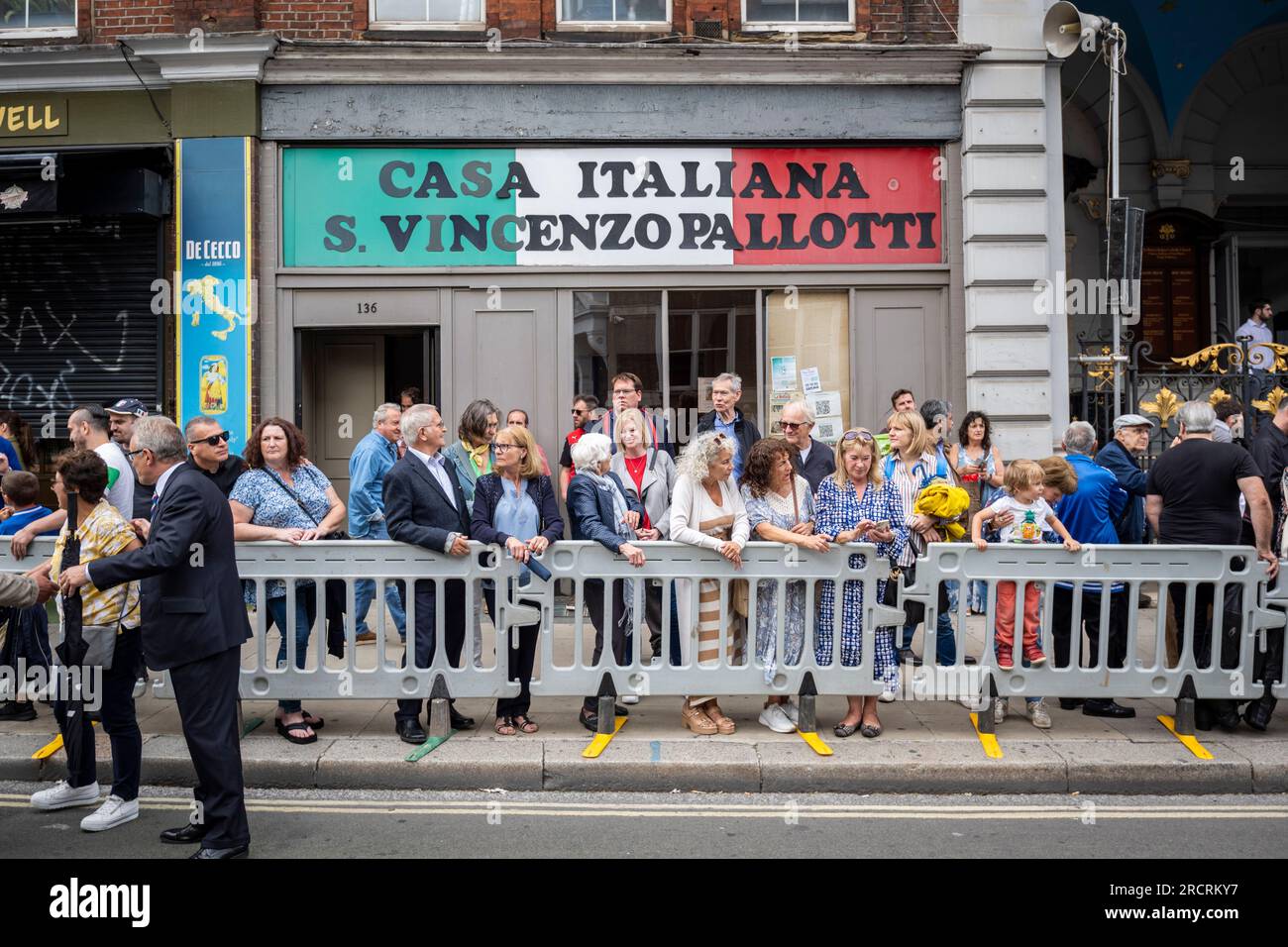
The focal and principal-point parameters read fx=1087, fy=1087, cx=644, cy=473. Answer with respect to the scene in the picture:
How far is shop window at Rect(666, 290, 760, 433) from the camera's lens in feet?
37.9

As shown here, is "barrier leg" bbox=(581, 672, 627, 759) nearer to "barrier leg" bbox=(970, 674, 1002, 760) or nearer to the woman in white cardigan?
the woman in white cardigan

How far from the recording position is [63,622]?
5.49 metres

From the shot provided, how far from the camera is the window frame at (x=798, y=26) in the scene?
37.9ft

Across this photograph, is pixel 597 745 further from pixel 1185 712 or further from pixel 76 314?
pixel 76 314

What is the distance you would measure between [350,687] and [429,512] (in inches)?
45.5

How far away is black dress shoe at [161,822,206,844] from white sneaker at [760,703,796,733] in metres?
3.34

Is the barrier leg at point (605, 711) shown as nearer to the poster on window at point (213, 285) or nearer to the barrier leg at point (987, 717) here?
the barrier leg at point (987, 717)

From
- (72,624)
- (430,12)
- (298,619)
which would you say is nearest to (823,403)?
(430,12)

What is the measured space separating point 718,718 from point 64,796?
3.68 m

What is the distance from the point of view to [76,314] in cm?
1155

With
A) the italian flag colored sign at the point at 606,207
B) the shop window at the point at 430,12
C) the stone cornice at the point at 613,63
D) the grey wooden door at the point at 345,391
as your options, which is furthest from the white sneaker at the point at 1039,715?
the shop window at the point at 430,12

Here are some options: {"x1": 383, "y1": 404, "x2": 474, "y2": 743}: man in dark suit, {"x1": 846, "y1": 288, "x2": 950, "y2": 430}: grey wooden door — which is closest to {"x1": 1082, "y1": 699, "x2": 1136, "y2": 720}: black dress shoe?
{"x1": 383, "y1": 404, "x2": 474, "y2": 743}: man in dark suit

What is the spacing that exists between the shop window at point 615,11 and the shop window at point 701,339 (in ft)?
9.72

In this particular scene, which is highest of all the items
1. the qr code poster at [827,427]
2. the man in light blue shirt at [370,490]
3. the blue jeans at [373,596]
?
the qr code poster at [827,427]
